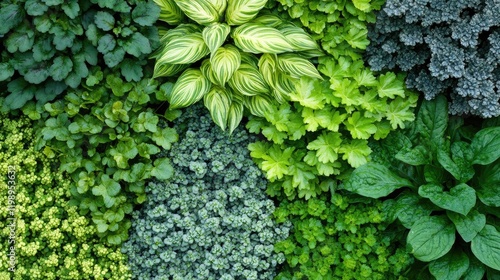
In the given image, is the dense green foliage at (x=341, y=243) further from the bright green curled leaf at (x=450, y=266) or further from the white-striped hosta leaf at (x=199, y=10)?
the white-striped hosta leaf at (x=199, y=10)

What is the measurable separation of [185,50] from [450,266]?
180cm

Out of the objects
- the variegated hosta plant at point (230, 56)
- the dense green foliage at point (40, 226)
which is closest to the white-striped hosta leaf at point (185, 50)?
the variegated hosta plant at point (230, 56)

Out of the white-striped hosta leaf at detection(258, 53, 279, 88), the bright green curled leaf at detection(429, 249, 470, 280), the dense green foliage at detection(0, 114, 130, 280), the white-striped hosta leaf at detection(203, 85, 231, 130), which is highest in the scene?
the white-striped hosta leaf at detection(258, 53, 279, 88)

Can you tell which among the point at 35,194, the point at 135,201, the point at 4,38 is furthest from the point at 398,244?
the point at 4,38

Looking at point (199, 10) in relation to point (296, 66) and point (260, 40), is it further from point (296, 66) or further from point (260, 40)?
point (296, 66)

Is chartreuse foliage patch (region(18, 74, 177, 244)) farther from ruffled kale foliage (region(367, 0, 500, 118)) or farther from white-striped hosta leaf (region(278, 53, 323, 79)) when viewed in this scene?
ruffled kale foliage (region(367, 0, 500, 118))

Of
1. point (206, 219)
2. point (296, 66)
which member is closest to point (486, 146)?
point (296, 66)

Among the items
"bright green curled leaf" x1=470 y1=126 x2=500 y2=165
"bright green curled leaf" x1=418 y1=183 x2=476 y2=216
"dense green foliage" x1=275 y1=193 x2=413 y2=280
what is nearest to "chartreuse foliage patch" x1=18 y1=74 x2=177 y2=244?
"dense green foliage" x1=275 y1=193 x2=413 y2=280

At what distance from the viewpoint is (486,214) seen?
10.4 feet

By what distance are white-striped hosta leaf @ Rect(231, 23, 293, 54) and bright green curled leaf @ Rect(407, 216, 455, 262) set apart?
1155mm

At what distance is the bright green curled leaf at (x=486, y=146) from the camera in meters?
3.07

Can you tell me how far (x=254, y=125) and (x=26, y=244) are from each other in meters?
1.38

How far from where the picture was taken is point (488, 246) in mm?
3000

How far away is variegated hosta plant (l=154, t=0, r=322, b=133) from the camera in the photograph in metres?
3.00
